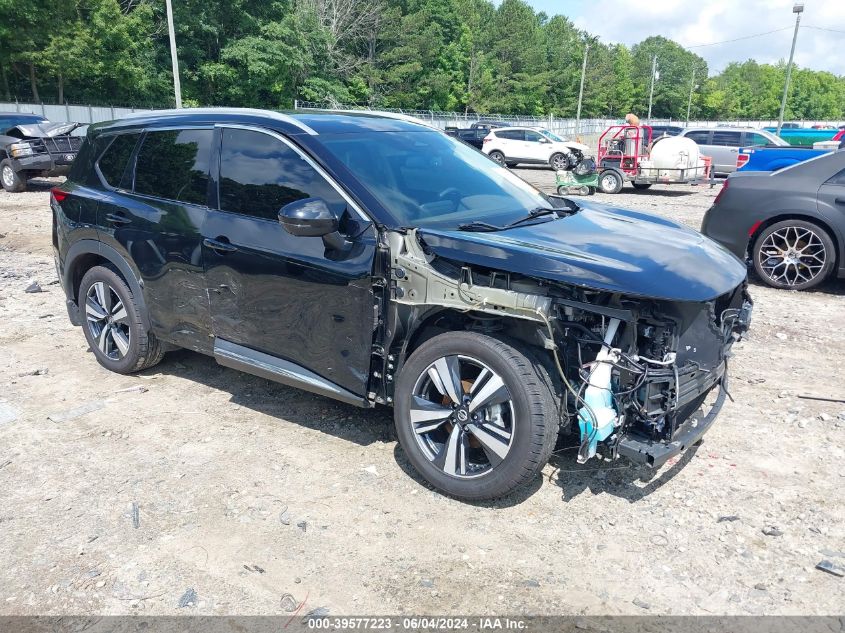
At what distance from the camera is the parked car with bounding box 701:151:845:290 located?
7.39 metres

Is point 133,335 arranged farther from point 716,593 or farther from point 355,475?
point 716,593

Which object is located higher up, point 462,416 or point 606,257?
point 606,257

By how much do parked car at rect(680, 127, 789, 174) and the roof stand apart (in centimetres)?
2029

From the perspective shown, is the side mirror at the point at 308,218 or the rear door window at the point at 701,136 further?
the rear door window at the point at 701,136

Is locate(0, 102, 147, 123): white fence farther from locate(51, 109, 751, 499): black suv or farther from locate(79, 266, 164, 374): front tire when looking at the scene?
locate(51, 109, 751, 499): black suv

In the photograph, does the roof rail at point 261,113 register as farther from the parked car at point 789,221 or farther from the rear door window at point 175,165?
the parked car at point 789,221

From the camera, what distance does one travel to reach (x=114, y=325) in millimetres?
5289

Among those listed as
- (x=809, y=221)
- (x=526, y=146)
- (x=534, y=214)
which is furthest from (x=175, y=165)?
(x=526, y=146)

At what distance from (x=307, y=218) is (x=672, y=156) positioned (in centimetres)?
1675

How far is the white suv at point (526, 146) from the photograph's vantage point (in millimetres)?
28233

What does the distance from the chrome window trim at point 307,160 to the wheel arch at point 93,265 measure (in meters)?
1.09

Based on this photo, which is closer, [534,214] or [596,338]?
[596,338]

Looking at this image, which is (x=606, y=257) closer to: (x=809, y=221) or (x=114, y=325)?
(x=114, y=325)

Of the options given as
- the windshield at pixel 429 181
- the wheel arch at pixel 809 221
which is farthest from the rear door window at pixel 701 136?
the windshield at pixel 429 181
